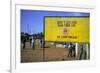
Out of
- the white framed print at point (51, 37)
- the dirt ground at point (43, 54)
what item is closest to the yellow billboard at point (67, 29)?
the white framed print at point (51, 37)

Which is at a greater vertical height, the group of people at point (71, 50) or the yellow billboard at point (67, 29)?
the yellow billboard at point (67, 29)

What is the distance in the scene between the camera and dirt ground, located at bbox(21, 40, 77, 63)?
2.12 meters

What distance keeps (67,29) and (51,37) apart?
0.73 ft

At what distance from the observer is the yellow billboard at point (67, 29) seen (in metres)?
2.18

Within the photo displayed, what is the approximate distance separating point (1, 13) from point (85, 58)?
3.75 ft

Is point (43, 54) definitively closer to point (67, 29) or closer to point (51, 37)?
point (51, 37)

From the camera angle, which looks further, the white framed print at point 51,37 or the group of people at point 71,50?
the group of people at point 71,50

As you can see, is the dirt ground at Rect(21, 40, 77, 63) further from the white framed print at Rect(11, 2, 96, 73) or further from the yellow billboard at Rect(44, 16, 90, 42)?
the yellow billboard at Rect(44, 16, 90, 42)

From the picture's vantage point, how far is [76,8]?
2.23m

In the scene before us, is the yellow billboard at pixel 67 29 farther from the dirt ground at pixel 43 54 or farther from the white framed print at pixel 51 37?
the dirt ground at pixel 43 54

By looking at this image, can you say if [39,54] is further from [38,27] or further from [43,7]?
[43,7]

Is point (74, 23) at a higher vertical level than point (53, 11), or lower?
lower

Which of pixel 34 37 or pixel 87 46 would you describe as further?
pixel 87 46
